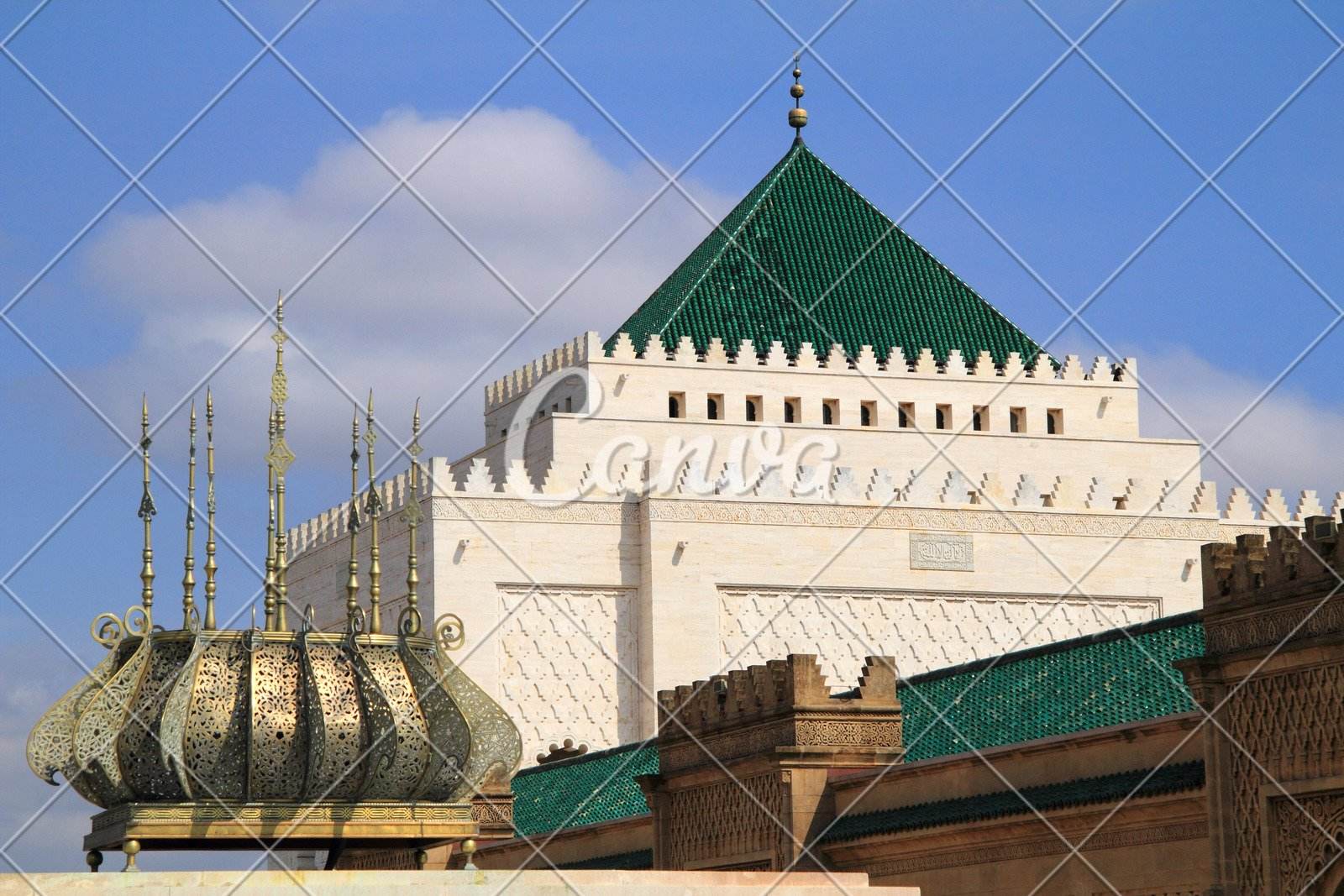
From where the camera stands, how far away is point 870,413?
1639 inches

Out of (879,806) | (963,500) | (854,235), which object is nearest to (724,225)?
(854,235)

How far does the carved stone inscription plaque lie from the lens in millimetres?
38375

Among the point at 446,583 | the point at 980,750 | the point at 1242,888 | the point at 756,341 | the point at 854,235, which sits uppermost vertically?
the point at 854,235

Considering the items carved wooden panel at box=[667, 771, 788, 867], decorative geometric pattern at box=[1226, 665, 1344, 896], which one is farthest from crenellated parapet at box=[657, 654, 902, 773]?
decorative geometric pattern at box=[1226, 665, 1344, 896]

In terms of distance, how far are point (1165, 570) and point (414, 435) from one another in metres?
26.2

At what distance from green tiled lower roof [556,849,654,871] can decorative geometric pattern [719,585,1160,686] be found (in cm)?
1081

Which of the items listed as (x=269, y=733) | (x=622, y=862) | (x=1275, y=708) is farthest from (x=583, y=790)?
(x=269, y=733)

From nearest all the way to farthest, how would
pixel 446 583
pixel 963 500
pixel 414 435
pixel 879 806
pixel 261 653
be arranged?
1. pixel 261 653
2. pixel 414 435
3. pixel 879 806
4. pixel 446 583
5. pixel 963 500

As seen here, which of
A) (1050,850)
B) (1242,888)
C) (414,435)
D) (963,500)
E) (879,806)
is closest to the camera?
(414,435)

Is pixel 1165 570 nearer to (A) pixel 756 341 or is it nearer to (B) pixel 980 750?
(A) pixel 756 341

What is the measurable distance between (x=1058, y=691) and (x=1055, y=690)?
0.07 metres

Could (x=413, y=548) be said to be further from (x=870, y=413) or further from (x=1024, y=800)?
(x=870, y=413)

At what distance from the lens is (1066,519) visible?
39.3 meters

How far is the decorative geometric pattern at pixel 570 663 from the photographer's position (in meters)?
36.3
